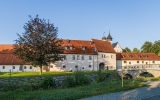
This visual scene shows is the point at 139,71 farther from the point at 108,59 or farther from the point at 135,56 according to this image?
the point at 135,56

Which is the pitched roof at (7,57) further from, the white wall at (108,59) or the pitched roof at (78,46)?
the white wall at (108,59)

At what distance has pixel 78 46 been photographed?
163 ft

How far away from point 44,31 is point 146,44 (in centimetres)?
6798

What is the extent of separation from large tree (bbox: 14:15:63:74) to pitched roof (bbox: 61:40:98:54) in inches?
688

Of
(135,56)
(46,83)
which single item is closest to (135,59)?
(135,56)

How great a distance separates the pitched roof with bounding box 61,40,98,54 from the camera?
159ft

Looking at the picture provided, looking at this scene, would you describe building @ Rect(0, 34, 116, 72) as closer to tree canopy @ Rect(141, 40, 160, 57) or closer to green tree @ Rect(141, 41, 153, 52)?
tree canopy @ Rect(141, 40, 160, 57)

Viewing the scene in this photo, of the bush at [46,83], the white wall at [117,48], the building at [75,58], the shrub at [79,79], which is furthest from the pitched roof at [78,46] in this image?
the white wall at [117,48]

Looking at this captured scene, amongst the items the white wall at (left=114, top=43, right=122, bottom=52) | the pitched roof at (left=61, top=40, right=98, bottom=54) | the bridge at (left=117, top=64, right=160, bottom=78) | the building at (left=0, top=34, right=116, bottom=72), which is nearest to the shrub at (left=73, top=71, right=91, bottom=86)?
the bridge at (left=117, top=64, right=160, bottom=78)

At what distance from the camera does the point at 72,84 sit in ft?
56.7

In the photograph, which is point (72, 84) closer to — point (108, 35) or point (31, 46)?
point (31, 46)

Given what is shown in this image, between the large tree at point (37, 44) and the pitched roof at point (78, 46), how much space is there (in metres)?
17.5

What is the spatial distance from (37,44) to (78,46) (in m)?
22.4

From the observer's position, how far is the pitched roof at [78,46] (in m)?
48.3
